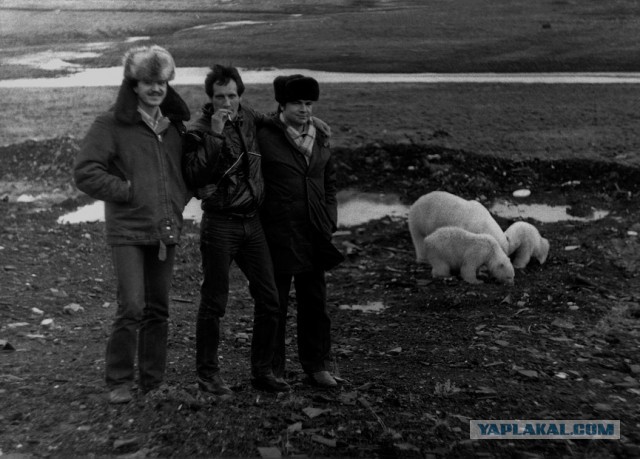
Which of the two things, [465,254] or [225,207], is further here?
[465,254]

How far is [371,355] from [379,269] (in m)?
2.27

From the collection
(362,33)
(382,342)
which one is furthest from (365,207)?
(362,33)

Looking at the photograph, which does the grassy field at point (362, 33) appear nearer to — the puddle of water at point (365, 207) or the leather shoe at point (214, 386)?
the puddle of water at point (365, 207)

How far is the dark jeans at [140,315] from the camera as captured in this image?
3754mm

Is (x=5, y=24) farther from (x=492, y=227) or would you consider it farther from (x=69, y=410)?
(x=69, y=410)

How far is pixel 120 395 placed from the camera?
3848 millimetres

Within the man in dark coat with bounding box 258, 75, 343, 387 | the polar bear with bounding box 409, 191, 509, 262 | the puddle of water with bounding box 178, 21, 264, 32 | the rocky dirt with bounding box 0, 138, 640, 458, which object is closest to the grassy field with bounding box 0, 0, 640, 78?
the puddle of water with bounding box 178, 21, 264, 32

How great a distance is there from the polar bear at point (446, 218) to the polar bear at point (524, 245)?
0.08 metres

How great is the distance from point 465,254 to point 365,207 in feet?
8.35

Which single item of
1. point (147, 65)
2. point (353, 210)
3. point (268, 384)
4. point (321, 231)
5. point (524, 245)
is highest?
point (147, 65)

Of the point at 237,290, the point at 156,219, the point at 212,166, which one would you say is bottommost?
the point at 237,290

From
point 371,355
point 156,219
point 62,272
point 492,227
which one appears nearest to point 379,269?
point 492,227

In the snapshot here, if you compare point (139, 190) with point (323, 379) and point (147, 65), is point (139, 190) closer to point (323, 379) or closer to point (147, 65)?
point (147, 65)

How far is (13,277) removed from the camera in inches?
257
